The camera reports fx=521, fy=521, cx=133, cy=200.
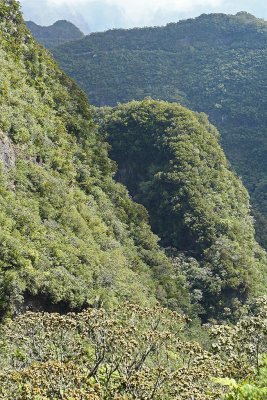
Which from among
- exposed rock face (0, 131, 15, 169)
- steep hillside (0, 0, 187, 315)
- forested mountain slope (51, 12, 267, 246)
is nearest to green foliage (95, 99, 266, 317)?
steep hillside (0, 0, 187, 315)

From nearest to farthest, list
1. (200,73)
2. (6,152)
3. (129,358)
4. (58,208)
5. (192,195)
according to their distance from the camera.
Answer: (129,358), (6,152), (58,208), (192,195), (200,73)

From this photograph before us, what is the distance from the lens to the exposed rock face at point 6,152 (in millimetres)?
41281

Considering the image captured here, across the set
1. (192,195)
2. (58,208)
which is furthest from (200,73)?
(58,208)

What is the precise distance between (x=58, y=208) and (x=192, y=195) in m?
32.3

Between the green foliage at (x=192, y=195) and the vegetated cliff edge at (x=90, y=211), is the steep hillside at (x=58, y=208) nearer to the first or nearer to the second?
the vegetated cliff edge at (x=90, y=211)

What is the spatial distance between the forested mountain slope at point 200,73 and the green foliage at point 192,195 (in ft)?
120

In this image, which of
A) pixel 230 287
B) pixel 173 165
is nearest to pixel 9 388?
pixel 230 287

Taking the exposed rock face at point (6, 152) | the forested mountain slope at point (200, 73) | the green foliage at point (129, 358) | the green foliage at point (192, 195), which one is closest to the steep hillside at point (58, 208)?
the exposed rock face at point (6, 152)

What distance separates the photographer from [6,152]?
41.9m

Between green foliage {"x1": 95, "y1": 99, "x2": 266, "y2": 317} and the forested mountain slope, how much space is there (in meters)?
36.7

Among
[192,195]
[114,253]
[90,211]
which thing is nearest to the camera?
[114,253]

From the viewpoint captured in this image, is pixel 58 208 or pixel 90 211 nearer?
pixel 58 208

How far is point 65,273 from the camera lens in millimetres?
37875

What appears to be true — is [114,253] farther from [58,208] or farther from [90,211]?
[58,208]
